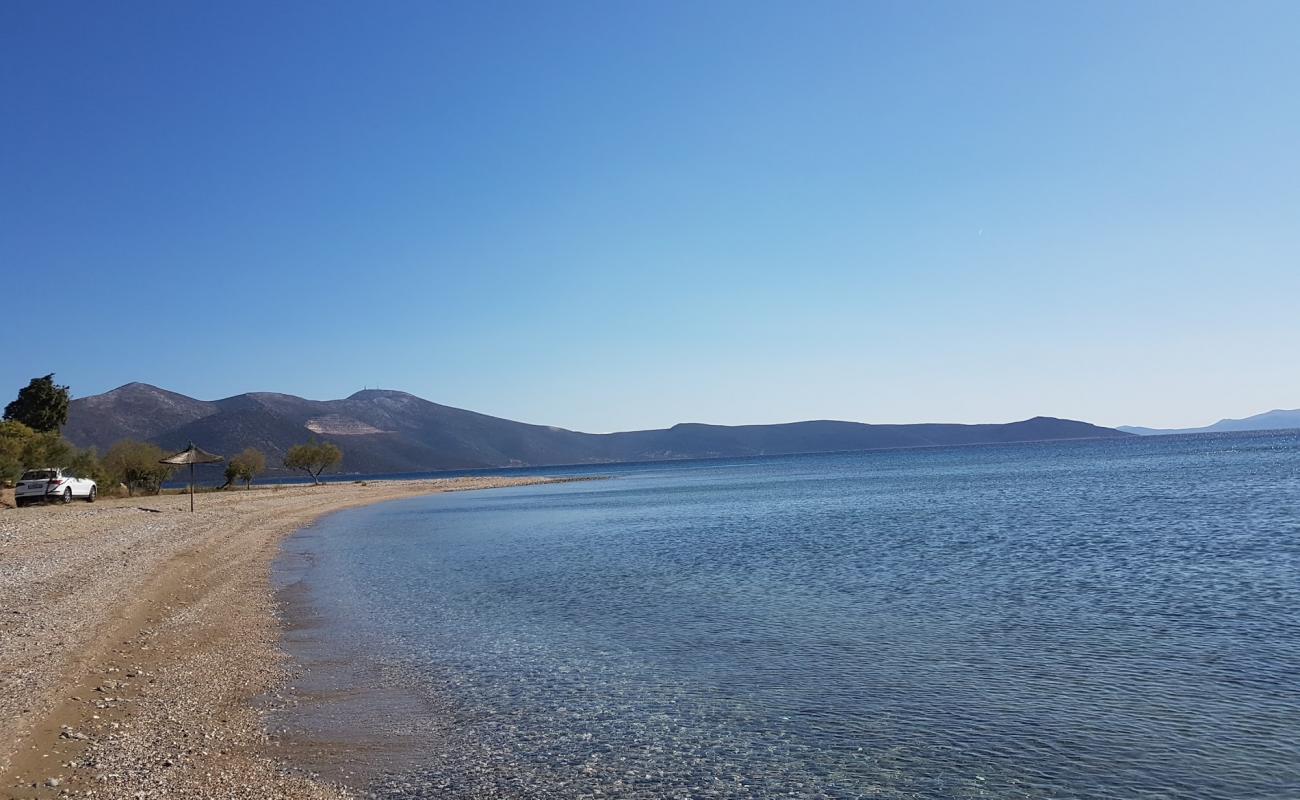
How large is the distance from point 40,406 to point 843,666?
61.8 m

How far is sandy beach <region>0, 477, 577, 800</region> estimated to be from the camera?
23.8ft

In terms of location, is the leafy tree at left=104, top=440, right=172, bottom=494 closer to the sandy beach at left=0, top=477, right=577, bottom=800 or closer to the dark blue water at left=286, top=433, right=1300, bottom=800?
the sandy beach at left=0, top=477, right=577, bottom=800

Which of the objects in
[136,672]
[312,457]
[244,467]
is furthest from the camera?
[312,457]

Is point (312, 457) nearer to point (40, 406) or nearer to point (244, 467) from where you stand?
point (244, 467)

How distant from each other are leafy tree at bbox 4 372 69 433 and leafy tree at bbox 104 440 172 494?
398 centimetres

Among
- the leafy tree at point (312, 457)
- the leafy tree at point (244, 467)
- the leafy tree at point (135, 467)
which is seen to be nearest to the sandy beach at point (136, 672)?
the leafy tree at point (135, 467)

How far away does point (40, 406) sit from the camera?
55.8 metres

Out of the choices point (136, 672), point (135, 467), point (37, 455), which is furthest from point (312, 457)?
point (136, 672)

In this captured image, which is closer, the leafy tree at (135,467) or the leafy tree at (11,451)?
the leafy tree at (11,451)

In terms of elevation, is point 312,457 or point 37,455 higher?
point 312,457

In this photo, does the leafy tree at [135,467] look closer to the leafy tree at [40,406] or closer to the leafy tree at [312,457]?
the leafy tree at [40,406]

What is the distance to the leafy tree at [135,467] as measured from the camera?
57.5 m

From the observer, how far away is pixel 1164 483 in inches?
2021

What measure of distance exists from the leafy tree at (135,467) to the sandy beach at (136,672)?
35651 millimetres
